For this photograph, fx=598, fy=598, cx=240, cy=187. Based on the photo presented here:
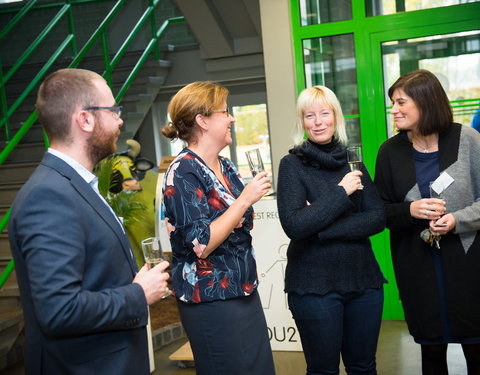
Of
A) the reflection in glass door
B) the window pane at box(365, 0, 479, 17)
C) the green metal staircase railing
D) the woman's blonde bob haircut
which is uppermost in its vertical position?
the green metal staircase railing

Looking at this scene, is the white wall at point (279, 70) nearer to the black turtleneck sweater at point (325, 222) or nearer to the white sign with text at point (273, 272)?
the white sign with text at point (273, 272)

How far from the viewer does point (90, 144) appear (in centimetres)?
171

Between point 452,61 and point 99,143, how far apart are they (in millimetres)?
3588

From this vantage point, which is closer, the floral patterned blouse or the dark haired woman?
the floral patterned blouse

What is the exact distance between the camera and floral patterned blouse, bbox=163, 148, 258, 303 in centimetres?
209

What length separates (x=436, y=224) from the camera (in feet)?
8.04

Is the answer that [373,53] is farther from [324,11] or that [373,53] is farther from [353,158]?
[353,158]

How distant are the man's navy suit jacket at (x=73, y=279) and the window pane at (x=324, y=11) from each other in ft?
11.4

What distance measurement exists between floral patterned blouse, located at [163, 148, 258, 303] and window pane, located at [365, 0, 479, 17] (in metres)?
2.97

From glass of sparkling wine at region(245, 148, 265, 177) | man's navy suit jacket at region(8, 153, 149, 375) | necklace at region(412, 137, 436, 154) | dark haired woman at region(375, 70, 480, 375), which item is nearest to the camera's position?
man's navy suit jacket at region(8, 153, 149, 375)

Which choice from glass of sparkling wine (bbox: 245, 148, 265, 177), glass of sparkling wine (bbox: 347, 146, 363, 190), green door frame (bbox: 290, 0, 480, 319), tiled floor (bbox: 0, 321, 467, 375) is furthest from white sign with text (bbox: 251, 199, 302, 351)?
glass of sparkling wine (bbox: 245, 148, 265, 177)

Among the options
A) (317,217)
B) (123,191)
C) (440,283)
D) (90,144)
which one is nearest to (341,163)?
(317,217)

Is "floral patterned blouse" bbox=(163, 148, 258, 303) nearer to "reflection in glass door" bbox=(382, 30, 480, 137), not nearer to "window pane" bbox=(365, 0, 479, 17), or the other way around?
"reflection in glass door" bbox=(382, 30, 480, 137)

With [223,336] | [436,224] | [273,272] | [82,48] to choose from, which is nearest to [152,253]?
[223,336]
